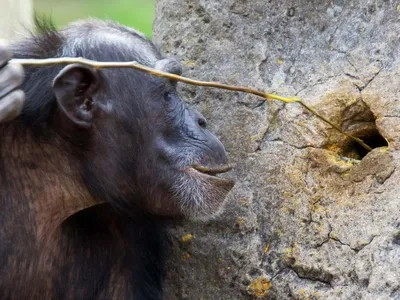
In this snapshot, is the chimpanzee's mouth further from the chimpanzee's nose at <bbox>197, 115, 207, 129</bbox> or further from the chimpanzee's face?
the chimpanzee's nose at <bbox>197, 115, 207, 129</bbox>

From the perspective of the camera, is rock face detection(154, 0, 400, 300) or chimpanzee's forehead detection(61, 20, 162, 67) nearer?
rock face detection(154, 0, 400, 300)

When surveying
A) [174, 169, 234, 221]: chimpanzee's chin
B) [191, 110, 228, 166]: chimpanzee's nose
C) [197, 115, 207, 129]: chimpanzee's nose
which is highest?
[197, 115, 207, 129]: chimpanzee's nose

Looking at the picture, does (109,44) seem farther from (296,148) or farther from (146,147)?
(296,148)

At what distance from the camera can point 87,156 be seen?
137 inches

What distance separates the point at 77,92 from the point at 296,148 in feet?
2.80

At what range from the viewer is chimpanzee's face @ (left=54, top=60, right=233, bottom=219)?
11.3 ft

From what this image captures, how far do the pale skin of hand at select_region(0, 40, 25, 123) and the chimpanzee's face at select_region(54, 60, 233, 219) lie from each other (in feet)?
1.01

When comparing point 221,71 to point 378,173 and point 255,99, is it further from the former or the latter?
point 378,173

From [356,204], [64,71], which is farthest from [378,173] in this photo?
[64,71]

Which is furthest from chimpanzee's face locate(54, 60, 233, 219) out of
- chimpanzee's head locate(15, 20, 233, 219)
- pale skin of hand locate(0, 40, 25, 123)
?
pale skin of hand locate(0, 40, 25, 123)

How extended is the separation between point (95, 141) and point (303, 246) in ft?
2.82

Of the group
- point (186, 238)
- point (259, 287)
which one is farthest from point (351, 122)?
point (186, 238)

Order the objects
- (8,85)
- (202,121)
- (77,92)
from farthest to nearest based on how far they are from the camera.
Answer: (202,121) < (77,92) < (8,85)

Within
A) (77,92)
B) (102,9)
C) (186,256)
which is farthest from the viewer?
(102,9)
